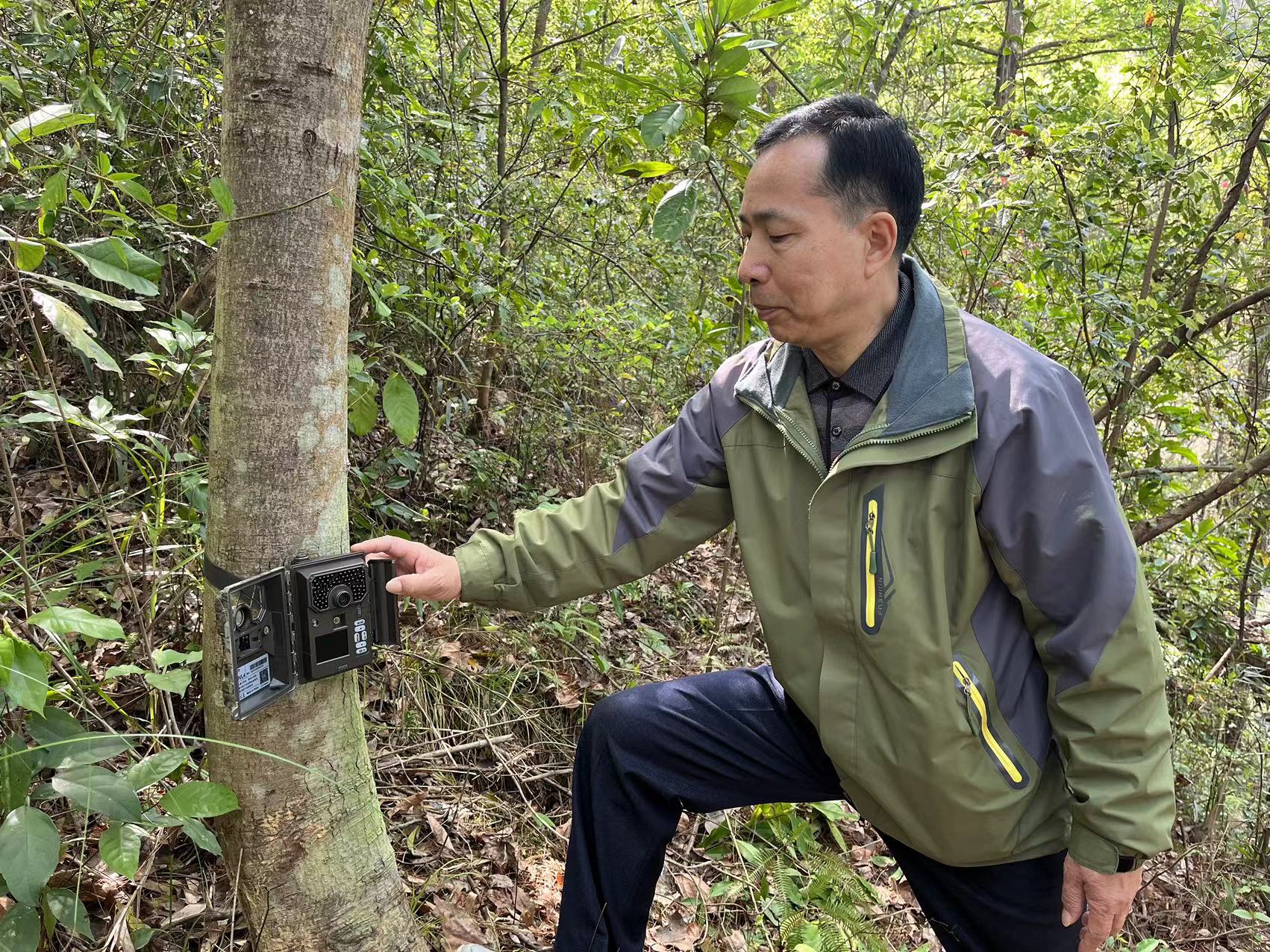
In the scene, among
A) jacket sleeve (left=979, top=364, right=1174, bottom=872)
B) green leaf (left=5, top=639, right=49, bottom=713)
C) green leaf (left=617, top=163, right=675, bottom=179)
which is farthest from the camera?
green leaf (left=617, top=163, right=675, bottom=179)

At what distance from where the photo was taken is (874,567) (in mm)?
1925

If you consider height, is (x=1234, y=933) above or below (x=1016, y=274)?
below

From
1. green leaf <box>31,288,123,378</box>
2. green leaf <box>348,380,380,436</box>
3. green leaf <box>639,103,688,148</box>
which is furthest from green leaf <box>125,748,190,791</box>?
green leaf <box>639,103,688,148</box>

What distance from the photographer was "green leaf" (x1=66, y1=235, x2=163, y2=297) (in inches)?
62.7

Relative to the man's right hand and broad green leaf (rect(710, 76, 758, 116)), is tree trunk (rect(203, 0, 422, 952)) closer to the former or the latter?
the man's right hand

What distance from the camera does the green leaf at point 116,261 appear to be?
5.23 ft

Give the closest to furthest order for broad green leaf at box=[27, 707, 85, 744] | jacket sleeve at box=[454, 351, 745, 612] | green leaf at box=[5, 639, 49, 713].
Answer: green leaf at box=[5, 639, 49, 713] < broad green leaf at box=[27, 707, 85, 744] < jacket sleeve at box=[454, 351, 745, 612]

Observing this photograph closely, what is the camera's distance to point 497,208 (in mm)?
4305

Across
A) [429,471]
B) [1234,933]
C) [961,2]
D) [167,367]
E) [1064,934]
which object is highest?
[961,2]

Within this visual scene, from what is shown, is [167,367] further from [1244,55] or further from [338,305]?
[1244,55]

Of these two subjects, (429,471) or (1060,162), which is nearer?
(429,471)

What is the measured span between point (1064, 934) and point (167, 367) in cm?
268

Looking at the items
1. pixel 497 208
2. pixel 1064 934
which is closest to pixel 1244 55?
pixel 497 208

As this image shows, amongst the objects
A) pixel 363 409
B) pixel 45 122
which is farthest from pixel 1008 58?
pixel 45 122
